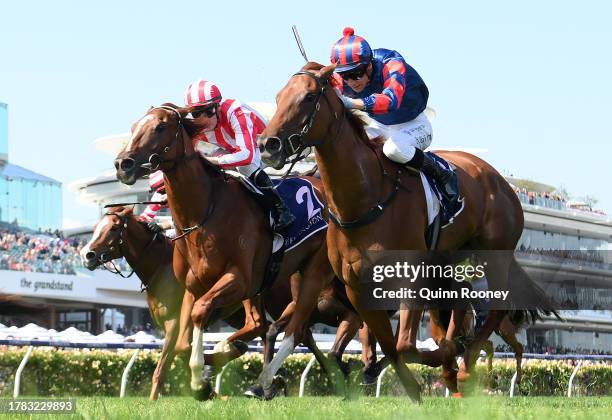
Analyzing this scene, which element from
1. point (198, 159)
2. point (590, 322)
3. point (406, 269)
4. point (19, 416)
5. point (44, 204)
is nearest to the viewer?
point (19, 416)

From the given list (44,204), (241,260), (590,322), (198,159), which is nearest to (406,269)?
(241,260)

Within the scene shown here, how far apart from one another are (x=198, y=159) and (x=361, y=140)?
4.49 ft

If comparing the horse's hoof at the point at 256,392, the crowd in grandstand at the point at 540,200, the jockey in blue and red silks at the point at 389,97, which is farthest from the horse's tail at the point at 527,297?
the crowd in grandstand at the point at 540,200

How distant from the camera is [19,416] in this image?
4.21 metres

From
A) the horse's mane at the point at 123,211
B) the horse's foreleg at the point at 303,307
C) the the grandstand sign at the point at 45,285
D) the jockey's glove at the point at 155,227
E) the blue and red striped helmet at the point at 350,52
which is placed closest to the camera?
the blue and red striped helmet at the point at 350,52

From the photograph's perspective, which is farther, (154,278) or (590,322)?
(590,322)

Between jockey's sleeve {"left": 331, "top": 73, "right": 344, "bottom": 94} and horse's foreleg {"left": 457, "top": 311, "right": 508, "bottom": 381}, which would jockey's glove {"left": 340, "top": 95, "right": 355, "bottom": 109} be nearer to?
jockey's sleeve {"left": 331, "top": 73, "right": 344, "bottom": 94}

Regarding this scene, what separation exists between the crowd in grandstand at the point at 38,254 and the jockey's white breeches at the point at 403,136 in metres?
23.5

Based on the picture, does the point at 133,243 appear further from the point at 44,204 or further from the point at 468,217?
the point at 44,204

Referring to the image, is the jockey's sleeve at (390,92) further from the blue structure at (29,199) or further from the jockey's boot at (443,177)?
the blue structure at (29,199)

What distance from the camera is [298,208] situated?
7492 mm

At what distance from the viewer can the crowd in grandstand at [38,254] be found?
2923 cm

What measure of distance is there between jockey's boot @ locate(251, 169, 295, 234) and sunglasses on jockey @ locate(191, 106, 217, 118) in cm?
47

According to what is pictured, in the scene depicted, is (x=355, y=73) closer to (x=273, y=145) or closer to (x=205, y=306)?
(x=273, y=145)
